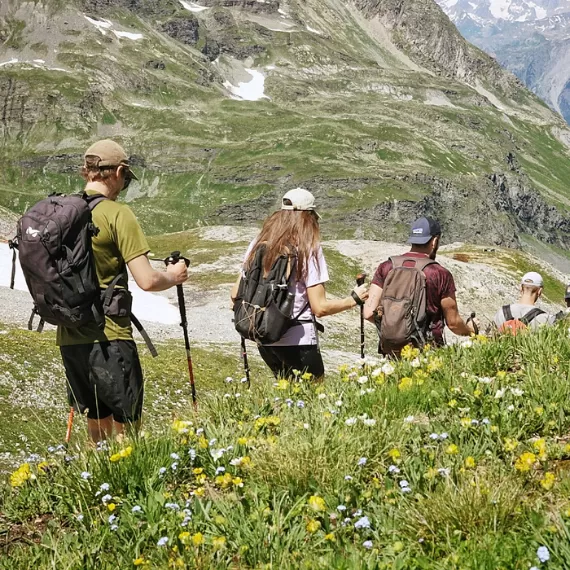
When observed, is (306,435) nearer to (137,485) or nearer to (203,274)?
(137,485)

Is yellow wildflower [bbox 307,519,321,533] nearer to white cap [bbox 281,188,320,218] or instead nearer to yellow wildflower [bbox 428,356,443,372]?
yellow wildflower [bbox 428,356,443,372]

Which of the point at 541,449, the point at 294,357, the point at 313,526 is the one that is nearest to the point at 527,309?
the point at 294,357

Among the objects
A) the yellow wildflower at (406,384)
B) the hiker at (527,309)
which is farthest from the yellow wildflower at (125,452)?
the hiker at (527,309)

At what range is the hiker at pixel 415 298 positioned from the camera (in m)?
9.02

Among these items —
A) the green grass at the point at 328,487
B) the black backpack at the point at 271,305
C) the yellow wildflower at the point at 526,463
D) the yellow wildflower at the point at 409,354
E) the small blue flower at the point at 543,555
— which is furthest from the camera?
the black backpack at the point at 271,305

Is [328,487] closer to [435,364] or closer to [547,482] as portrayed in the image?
[547,482]

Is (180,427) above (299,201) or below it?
below

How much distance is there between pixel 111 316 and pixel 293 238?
8.33 feet

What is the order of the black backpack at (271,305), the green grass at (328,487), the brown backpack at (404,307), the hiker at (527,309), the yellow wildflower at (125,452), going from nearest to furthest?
1. the green grass at (328,487)
2. the yellow wildflower at (125,452)
3. the black backpack at (271,305)
4. the brown backpack at (404,307)
5. the hiker at (527,309)

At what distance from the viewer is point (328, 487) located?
4324mm

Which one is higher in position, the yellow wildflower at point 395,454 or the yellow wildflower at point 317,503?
the yellow wildflower at point 395,454

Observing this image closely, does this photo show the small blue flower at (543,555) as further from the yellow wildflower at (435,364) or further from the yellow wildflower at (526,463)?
the yellow wildflower at (435,364)

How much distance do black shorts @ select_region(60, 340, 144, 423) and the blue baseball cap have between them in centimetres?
486

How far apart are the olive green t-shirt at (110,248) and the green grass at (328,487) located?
1543mm
